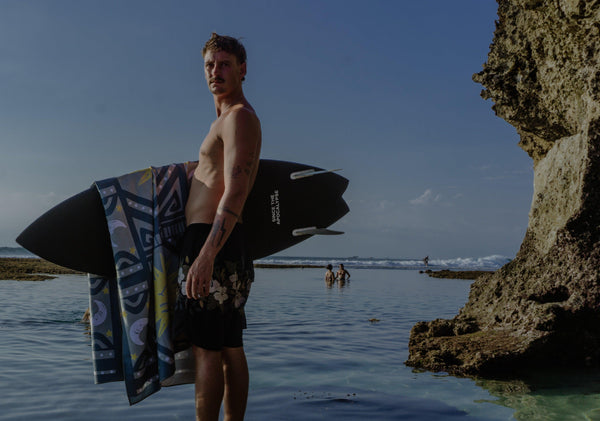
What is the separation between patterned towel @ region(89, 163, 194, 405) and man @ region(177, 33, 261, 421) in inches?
7.3

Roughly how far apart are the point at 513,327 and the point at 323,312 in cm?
588

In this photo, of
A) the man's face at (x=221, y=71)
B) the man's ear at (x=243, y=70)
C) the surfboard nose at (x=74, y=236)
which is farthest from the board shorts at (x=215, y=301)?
the man's ear at (x=243, y=70)

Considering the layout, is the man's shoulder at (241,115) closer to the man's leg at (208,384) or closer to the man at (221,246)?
the man at (221,246)

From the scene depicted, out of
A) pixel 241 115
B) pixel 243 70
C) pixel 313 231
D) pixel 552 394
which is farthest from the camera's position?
pixel 552 394

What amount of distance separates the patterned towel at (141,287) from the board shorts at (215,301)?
0.17 m

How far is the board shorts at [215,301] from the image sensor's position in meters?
2.77

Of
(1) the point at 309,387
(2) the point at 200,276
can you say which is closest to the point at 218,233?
(2) the point at 200,276

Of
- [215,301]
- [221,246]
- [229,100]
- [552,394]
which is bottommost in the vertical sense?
[552,394]

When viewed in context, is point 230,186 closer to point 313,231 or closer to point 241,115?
point 241,115

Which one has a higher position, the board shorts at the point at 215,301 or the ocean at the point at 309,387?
the board shorts at the point at 215,301

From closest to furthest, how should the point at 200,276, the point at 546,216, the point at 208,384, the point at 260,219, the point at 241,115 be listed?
the point at 200,276, the point at 208,384, the point at 241,115, the point at 260,219, the point at 546,216

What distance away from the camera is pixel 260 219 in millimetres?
3652

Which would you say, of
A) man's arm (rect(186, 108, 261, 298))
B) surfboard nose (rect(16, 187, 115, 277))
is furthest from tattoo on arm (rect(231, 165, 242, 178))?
surfboard nose (rect(16, 187, 115, 277))

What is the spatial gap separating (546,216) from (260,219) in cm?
383
